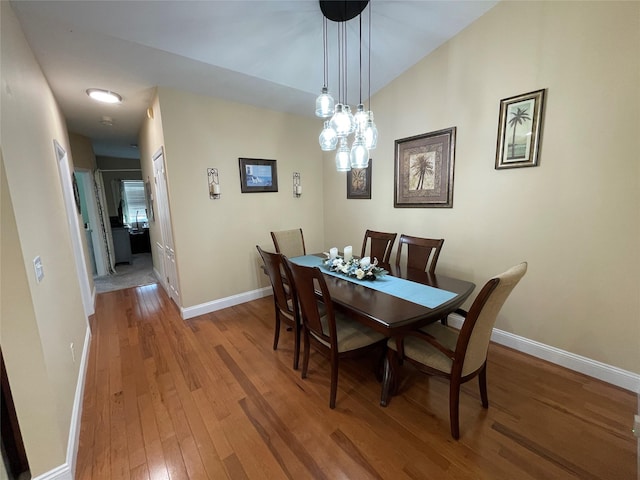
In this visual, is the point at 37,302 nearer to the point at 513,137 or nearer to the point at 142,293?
the point at 142,293

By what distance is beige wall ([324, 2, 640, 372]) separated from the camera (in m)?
1.73

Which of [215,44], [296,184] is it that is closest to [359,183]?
[296,184]

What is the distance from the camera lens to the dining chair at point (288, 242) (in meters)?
3.06

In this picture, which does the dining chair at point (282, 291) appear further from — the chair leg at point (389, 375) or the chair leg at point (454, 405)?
the chair leg at point (454, 405)

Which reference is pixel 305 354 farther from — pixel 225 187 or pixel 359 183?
pixel 359 183

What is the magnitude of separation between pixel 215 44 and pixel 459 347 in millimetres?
2857

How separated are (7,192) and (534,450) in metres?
2.91

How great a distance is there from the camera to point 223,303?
3.36 metres

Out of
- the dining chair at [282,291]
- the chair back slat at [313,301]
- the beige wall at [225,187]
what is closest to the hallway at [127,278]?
the beige wall at [225,187]

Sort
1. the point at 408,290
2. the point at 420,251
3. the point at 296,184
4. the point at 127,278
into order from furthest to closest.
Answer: the point at 127,278
the point at 296,184
the point at 420,251
the point at 408,290

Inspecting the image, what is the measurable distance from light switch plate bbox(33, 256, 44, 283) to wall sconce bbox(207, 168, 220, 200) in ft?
5.93

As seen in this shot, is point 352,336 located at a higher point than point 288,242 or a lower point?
lower

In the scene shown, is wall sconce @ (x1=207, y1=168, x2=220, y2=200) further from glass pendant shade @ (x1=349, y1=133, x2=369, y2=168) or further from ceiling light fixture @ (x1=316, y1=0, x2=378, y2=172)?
glass pendant shade @ (x1=349, y1=133, x2=369, y2=168)

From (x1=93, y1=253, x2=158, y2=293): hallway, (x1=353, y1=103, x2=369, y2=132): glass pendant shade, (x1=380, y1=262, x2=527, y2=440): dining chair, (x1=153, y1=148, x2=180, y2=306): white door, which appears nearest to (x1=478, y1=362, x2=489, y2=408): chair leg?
(x1=380, y1=262, x2=527, y2=440): dining chair
